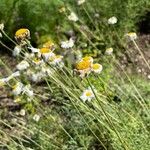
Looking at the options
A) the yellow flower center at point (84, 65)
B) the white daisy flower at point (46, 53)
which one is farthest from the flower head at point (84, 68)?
the white daisy flower at point (46, 53)

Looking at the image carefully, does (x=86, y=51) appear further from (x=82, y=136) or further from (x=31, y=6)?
(x=82, y=136)

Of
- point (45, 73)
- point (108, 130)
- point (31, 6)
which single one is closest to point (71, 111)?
point (108, 130)

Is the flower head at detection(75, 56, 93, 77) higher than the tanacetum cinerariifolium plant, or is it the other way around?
the flower head at detection(75, 56, 93, 77)

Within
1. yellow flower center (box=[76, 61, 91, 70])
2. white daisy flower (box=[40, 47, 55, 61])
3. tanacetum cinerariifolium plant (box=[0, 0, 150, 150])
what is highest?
yellow flower center (box=[76, 61, 91, 70])

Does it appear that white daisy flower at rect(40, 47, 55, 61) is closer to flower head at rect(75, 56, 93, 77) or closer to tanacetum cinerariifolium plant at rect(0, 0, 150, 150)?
tanacetum cinerariifolium plant at rect(0, 0, 150, 150)

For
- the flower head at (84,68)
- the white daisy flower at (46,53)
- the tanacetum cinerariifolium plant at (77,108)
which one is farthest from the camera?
the tanacetum cinerariifolium plant at (77,108)

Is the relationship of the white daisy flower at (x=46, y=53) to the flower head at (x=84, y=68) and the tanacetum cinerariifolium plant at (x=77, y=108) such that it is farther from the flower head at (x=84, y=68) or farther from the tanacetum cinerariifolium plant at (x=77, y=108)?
the flower head at (x=84, y=68)

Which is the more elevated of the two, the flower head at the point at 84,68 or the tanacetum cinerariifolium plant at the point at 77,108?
the flower head at the point at 84,68

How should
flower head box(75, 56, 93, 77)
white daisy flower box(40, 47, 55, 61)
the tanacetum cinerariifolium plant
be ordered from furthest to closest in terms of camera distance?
the tanacetum cinerariifolium plant
white daisy flower box(40, 47, 55, 61)
flower head box(75, 56, 93, 77)

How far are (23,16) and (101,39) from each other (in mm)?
864

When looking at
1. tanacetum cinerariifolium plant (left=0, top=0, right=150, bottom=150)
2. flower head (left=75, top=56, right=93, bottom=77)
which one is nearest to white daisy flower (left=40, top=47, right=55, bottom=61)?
tanacetum cinerariifolium plant (left=0, top=0, right=150, bottom=150)

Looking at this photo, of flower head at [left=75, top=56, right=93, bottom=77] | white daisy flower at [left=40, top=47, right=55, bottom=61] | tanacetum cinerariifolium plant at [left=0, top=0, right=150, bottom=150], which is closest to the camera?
flower head at [left=75, top=56, right=93, bottom=77]

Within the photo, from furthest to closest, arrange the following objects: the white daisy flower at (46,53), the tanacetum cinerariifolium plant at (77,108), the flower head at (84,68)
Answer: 1. the tanacetum cinerariifolium plant at (77,108)
2. the white daisy flower at (46,53)
3. the flower head at (84,68)

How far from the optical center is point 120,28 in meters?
5.30
